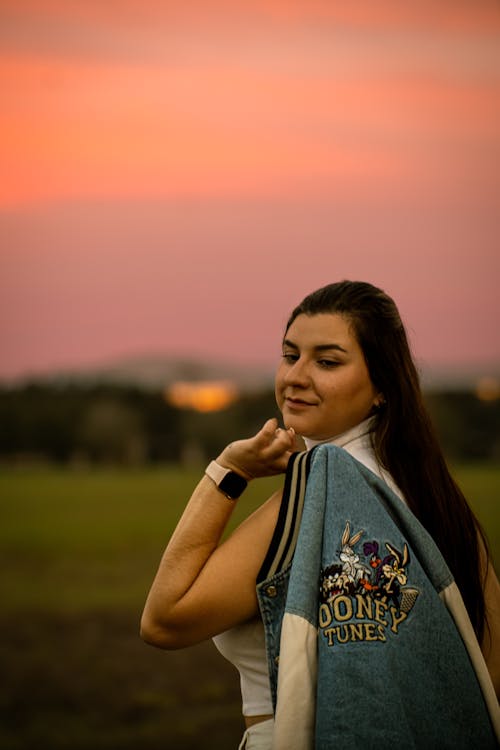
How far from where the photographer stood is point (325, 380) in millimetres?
2107

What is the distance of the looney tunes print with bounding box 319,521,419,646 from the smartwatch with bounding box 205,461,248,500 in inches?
9.9

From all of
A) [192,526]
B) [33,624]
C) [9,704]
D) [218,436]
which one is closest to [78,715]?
[9,704]

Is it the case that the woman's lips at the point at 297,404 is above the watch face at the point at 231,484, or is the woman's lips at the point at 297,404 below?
above

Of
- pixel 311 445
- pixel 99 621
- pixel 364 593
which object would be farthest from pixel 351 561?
pixel 99 621

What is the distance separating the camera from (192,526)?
76.3 inches

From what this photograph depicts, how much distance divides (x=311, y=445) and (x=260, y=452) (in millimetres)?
268

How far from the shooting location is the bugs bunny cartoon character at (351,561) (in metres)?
1.84

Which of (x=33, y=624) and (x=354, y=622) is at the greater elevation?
(x=33, y=624)

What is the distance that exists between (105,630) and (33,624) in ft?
4.79

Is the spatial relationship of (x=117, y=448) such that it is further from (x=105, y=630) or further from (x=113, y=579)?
(x=105, y=630)

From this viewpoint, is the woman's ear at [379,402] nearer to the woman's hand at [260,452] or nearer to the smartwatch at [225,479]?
the woman's hand at [260,452]

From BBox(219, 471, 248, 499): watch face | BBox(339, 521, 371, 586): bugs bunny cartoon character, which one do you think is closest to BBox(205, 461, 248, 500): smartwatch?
BBox(219, 471, 248, 499): watch face

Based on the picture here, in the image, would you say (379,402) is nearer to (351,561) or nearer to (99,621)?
(351,561)

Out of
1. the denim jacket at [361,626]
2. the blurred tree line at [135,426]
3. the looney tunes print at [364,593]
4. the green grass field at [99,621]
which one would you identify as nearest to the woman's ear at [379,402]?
the denim jacket at [361,626]
